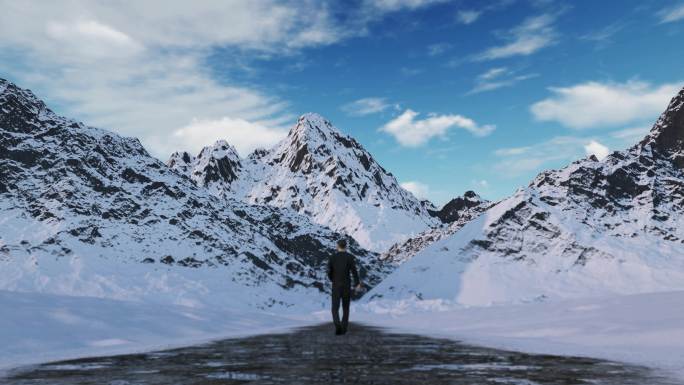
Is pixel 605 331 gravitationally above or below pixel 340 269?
below

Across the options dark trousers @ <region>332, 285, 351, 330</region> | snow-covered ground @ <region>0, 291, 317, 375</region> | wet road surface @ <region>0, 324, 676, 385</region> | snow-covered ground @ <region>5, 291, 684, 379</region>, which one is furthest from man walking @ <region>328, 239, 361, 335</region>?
wet road surface @ <region>0, 324, 676, 385</region>

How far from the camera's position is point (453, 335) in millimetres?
19859

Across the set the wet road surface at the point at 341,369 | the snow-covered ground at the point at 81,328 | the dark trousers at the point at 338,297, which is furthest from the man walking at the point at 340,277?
the wet road surface at the point at 341,369

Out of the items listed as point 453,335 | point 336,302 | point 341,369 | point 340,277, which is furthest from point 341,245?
point 341,369

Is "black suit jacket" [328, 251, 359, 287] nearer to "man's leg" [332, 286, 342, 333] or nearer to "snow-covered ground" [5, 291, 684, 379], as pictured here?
"man's leg" [332, 286, 342, 333]

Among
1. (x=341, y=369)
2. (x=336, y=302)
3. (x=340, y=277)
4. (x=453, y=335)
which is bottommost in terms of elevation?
(x=341, y=369)

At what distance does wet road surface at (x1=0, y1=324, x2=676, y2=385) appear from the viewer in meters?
8.28

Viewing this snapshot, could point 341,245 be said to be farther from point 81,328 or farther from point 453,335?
point 81,328

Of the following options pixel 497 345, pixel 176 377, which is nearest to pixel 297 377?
pixel 176 377

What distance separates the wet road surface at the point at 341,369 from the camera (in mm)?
8281

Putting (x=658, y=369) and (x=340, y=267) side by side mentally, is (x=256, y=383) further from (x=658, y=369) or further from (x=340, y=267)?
(x=340, y=267)

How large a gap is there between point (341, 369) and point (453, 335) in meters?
11.1

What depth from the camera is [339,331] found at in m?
19.9

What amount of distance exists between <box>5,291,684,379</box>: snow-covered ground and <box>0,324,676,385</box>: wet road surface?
1076 mm
